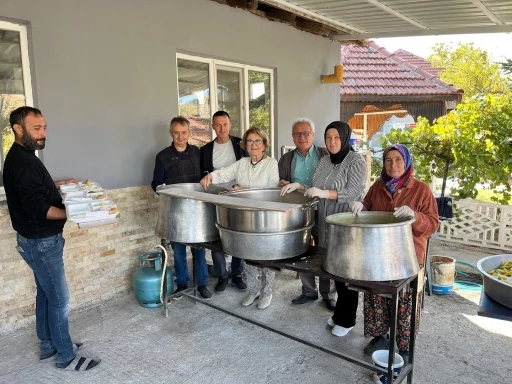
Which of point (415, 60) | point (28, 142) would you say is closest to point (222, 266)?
point (28, 142)

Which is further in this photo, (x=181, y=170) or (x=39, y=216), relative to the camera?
(x=181, y=170)

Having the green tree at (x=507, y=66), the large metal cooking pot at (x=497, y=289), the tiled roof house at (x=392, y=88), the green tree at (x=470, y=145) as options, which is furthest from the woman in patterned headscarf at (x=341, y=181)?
the tiled roof house at (x=392, y=88)

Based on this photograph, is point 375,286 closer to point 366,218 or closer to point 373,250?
point 373,250

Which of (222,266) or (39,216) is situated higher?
(39,216)

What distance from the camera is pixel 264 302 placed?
11.9ft

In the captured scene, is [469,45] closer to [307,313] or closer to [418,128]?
[418,128]

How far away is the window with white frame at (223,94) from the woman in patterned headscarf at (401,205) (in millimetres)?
2470

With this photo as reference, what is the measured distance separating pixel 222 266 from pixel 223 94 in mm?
2084

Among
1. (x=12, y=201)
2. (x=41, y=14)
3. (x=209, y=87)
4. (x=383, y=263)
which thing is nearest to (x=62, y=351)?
(x=12, y=201)

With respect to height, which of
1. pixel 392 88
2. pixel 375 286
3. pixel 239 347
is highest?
pixel 392 88

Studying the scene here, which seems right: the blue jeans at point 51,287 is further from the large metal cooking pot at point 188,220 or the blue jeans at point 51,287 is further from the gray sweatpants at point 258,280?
the gray sweatpants at point 258,280

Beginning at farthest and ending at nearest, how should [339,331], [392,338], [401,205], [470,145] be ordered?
1. [470,145]
2. [339,331]
3. [401,205]
4. [392,338]

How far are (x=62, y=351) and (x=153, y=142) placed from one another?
201cm

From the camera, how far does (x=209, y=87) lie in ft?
15.0
